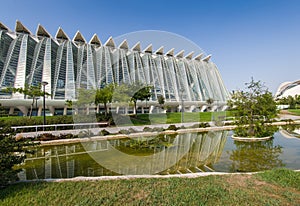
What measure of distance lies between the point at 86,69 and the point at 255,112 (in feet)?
90.9

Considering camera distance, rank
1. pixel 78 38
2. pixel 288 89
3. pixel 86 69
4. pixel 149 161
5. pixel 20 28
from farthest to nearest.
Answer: pixel 288 89
pixel 78 38
pixel 20 28
pixel 86 69
pixel 149 161

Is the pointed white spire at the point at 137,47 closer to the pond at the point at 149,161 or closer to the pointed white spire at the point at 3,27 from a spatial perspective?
the pointed white spire at the point at 3,27

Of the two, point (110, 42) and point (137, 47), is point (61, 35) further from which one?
point (137, 47)

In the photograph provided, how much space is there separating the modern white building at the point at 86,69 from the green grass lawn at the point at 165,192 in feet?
72.5

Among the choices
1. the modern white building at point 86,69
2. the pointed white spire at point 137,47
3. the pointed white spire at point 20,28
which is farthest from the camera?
the pointed white spire at point 137,47

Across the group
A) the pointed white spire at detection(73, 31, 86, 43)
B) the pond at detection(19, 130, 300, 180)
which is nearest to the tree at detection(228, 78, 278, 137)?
the pond at detection(19, 130, 300, 180)

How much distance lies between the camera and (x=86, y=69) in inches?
1267

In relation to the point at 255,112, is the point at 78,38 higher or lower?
higher

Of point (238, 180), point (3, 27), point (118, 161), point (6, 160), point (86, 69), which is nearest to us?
point (6, 160)

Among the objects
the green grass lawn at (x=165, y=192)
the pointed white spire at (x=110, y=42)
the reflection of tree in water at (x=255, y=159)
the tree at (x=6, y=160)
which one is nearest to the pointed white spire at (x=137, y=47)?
the pointed white spire at (x=110, y=42)

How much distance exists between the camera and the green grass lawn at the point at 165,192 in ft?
12.4

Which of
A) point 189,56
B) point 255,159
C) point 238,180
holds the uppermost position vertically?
point 189,56

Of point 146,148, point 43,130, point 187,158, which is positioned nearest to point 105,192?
point 187,158

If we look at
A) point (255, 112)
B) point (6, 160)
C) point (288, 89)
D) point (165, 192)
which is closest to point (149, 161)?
point (165, 192)
